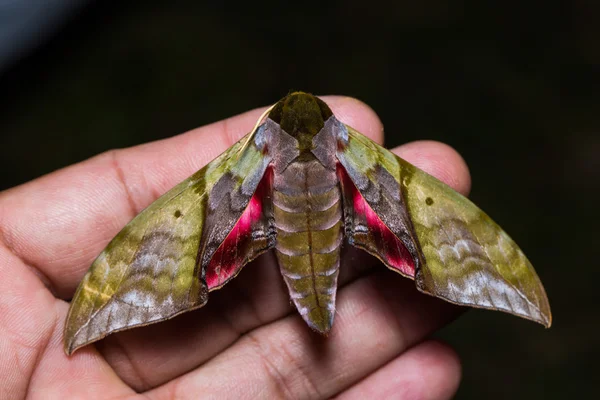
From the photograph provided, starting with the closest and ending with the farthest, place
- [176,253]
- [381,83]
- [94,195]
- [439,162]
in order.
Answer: [176,253] < [94,195] < [439,162] < [381,83]

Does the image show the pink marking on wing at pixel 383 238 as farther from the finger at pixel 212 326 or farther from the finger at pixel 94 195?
the finger at pixel 94 195

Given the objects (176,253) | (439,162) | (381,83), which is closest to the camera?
(176,253)

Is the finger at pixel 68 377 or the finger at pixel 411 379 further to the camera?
the finger at pixel 411 379

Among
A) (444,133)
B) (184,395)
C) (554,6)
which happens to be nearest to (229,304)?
(184,395)

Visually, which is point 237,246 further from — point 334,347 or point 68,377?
point 68,377

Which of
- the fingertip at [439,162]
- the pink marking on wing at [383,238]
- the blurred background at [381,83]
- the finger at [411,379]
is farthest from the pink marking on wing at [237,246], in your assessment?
the blurred background at [381,83]

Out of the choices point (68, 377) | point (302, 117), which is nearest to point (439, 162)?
point (302, 117)
